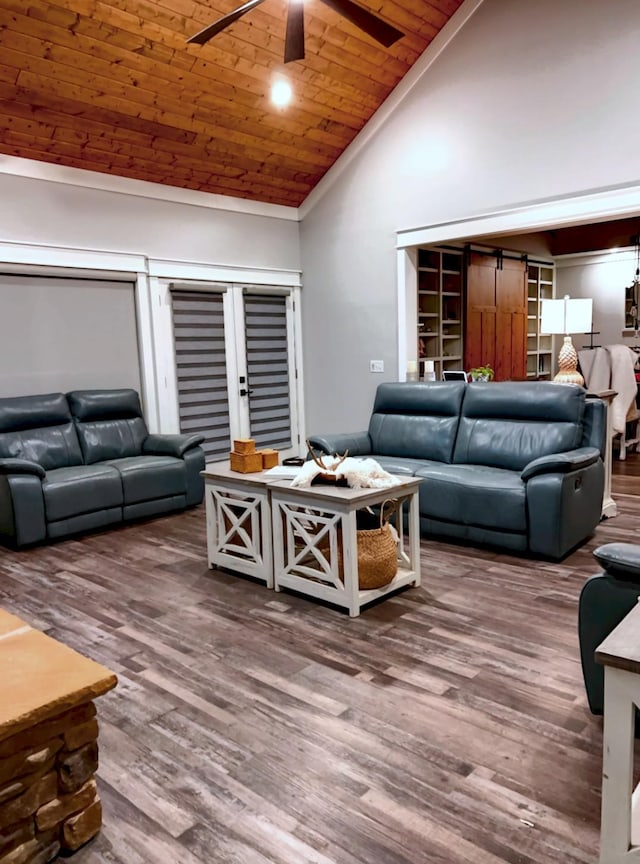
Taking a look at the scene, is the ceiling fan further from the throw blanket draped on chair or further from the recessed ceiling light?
the throw blanket draped on chair

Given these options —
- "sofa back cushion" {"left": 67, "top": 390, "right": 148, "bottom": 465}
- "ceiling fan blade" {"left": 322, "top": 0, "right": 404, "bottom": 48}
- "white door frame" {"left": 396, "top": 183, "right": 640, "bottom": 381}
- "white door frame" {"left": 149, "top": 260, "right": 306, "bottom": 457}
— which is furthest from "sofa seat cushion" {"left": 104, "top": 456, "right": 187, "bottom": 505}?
"ceiling fan blade" {"left": 322, "top": 0, "right": 404, "bottom": 48}

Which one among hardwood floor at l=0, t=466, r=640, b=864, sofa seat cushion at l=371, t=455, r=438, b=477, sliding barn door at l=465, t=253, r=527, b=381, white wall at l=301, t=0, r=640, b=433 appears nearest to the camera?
hardwood floor at l=0, t=466, r=640, b=864

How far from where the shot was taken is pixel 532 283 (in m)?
8.96

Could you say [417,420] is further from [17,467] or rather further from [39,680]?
[39,680]

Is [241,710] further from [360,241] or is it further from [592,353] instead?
[592,353]

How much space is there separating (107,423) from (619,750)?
467cm

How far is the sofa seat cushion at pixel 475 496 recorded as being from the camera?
12.3 feet

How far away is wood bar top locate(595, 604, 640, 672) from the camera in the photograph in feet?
4.51

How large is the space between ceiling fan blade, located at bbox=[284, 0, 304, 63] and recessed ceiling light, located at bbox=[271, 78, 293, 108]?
156 cm

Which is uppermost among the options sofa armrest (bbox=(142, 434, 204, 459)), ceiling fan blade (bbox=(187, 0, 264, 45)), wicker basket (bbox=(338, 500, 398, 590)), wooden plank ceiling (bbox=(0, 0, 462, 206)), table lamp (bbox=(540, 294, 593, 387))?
wooden plank ceiling (bbox=(0, 0, 462, 206))

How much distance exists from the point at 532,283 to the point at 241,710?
8.05 meters

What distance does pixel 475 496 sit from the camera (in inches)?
153

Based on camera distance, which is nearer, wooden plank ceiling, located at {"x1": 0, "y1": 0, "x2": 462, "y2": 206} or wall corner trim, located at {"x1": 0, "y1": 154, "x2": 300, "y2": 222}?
wooden plank ceiling, located at {"x1": 0, "y1": 0, "x2": 462, "y2": 206}

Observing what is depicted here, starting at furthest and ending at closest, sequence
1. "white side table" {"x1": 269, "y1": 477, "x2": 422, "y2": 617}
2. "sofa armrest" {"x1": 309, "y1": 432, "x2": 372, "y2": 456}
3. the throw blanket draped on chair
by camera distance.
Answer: the throw blanket draped on chair
"sofa armrest" {"x1": 309, "y1": 432, "x2": 372, "y2": 456}
"white side table" {"x1": 269, "y1": 477, "x2": 422, "y2": 617}
